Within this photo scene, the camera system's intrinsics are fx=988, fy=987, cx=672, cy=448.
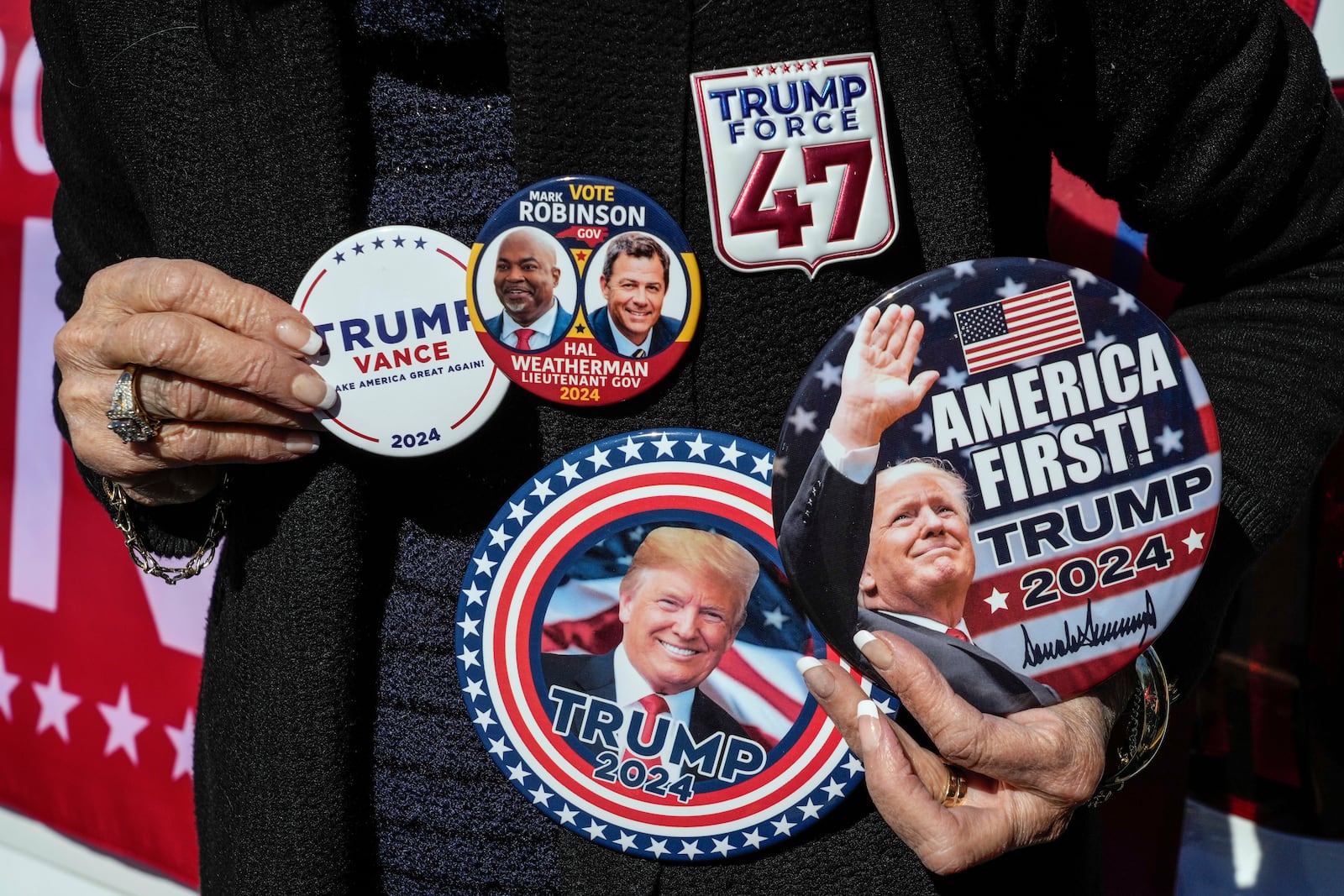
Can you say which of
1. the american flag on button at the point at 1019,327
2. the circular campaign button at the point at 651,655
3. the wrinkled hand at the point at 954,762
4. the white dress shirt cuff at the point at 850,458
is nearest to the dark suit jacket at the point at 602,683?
the circular campaign button at the point at 651,655

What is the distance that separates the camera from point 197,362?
2.42 ft

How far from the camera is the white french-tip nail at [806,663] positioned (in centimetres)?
68

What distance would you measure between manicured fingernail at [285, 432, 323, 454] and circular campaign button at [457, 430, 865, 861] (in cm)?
17

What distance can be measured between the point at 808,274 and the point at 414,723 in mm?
524

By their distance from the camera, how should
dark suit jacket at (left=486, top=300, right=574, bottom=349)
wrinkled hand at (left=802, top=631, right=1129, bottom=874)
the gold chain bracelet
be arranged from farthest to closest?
the gold chain bracelet < dark suit jacket at (left=486, top=300, right=574, bottom=349) < wrinkled hand at (left=802, top=631, right=1129, bottom=874)

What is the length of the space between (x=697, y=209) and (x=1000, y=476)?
0.98 ft

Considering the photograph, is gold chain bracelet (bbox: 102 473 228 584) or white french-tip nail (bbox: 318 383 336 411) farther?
gold chain bracelet (bbox: 102 473 228 584)

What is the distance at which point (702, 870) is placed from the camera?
0.81 metres

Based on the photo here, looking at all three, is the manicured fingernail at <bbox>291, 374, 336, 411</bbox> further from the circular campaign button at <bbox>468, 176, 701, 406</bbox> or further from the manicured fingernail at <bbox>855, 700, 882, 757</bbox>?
the manicured fingernail at <bbox>855, 700, 882, 757</bbox>

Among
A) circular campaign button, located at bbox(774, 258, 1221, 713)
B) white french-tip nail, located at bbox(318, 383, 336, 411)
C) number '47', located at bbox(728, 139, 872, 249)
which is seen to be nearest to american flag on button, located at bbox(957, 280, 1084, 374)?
circular campaign button, located at bbox(774, 258, 1221, 713)

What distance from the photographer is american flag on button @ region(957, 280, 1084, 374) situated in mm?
706

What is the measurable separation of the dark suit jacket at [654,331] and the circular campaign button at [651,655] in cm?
7

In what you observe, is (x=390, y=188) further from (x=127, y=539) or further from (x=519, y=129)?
(x=127, y=539)

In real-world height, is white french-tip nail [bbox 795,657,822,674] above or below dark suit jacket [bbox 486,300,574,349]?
below
